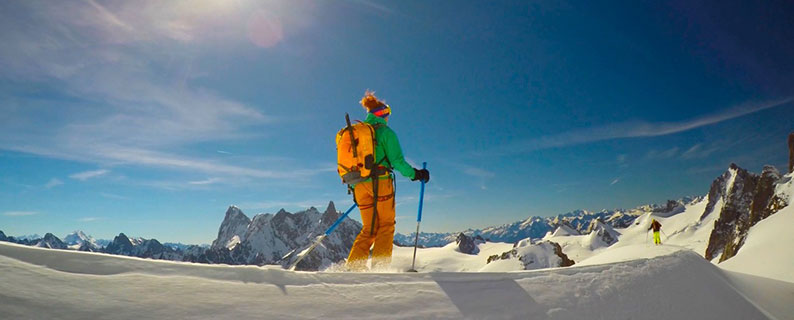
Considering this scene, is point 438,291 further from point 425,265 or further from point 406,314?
point 425,265

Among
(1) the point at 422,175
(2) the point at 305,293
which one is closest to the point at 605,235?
(1) the point at 422,175

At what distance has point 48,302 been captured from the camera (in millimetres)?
1799

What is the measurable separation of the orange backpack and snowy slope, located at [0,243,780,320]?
249 cm

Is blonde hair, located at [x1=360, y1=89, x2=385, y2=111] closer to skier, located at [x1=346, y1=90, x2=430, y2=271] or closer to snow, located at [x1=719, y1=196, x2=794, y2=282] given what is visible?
skier, located at [x1=346, y1=90, x2=430, y2=271]

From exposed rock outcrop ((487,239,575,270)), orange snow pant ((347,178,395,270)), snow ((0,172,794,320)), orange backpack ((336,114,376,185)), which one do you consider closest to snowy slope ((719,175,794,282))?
snow ((0,172,794,320))

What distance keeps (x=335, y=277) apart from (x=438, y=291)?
86 centimetres

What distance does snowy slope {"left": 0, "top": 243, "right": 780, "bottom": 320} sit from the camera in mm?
1929

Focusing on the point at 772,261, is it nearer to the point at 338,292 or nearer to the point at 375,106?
the point at 375,106

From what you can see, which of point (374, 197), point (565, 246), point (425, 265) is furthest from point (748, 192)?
point (374, 197)

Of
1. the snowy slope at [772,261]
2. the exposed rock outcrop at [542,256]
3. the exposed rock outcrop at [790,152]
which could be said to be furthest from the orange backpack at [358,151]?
the exposed rock outcrop at [790,152]

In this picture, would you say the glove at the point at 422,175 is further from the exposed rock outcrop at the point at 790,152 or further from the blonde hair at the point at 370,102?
the exposed rock outcrop at the point at 790,152

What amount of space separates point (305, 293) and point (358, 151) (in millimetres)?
3074

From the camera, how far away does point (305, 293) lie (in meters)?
2.49

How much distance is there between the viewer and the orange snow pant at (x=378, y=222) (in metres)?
5.23
